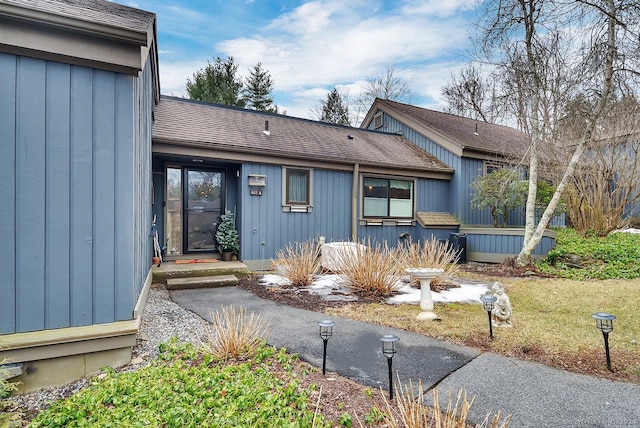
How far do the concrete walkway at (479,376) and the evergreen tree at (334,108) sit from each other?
20674 mm

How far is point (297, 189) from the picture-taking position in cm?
780

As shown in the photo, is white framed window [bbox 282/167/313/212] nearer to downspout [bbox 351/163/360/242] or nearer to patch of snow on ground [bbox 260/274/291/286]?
downspout [bbox 351/163/360/242]

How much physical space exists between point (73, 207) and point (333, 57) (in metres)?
17.1

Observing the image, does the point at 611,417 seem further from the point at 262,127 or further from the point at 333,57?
the point at 333,57

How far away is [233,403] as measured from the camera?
2.06m

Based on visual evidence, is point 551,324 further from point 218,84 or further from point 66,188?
point 218,84

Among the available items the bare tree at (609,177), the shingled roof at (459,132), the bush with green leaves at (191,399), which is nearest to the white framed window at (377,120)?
the shingled roof at (459,132)

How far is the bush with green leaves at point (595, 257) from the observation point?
255 inches

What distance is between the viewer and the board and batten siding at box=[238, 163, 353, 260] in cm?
710

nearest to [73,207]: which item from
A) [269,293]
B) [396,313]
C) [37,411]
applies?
[37,411]

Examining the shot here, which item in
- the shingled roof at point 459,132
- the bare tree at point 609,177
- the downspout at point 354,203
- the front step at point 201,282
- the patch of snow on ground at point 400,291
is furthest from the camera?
the shingled roof at point 459,132

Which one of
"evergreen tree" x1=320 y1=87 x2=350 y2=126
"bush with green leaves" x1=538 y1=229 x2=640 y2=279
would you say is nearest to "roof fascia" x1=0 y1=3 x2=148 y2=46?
"bush with green leaves" x1=538 y1=229 x2=640 y2=279

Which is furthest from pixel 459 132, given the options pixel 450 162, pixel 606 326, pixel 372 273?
pixel 606 326

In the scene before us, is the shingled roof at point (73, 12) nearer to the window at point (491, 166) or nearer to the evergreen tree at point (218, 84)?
the window at point (491, 166)
